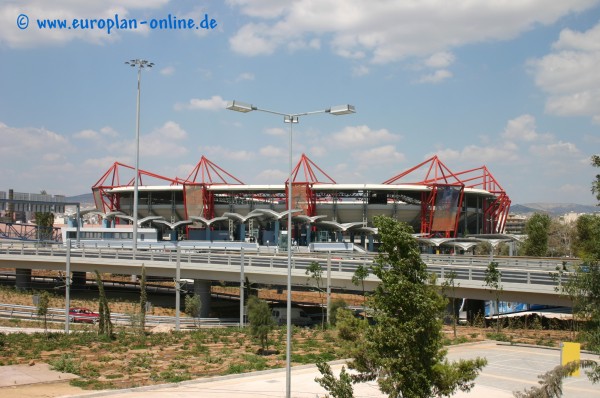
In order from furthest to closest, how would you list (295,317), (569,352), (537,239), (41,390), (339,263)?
(537,239), (295,317), (339,263), (41,390), (569,352)

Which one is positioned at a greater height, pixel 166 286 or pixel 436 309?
pixel 436 309

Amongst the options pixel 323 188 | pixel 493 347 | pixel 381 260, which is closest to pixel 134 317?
pixel 493 347

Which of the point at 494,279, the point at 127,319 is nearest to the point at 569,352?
the point at 494,279

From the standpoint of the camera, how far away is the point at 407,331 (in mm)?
13664

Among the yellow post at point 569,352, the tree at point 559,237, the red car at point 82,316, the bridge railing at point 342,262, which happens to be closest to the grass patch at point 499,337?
the bridge railing at point 342,262

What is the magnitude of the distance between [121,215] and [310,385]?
101 metres

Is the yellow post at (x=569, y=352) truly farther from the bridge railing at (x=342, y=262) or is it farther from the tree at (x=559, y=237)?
the tree at (x=559, y=237)

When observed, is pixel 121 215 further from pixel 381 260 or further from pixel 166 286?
pixel 381 260

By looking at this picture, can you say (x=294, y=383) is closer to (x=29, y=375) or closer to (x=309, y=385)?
(x=309, y=385)

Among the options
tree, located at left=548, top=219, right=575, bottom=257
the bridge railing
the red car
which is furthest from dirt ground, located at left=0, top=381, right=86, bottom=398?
tree, located at left=548, top=219, right=575, bottom=257

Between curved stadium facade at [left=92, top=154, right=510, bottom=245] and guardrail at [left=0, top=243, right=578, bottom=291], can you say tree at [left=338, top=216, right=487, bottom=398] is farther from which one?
curved stadium facade at [left=92, top=154, right=510, bottom=245]

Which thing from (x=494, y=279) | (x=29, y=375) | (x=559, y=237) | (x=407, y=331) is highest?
(x=559, y=237)

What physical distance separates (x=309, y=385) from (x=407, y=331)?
11426 mm

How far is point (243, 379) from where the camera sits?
2511 cm
